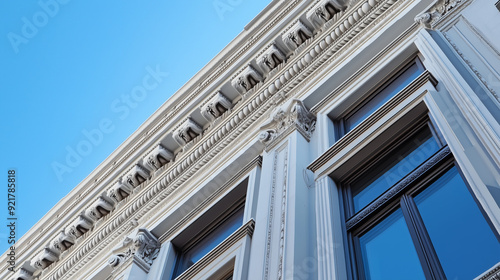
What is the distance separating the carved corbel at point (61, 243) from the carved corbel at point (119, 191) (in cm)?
121

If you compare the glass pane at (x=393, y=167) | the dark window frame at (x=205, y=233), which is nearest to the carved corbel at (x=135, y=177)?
the dark window frame at (x=205, y=233)

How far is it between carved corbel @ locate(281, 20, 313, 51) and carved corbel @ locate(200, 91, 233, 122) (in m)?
1.50

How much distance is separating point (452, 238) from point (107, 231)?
7726 mm

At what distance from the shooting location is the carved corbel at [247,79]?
443 inches

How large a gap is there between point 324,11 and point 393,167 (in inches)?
164

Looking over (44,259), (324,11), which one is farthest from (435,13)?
(44,259)

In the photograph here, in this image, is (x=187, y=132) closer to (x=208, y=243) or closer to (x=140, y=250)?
(x=140, y=250)

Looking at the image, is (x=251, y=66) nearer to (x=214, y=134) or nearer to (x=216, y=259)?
(x=214, y=134)

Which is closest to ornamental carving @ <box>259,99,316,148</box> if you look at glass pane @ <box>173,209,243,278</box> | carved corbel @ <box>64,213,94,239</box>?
glass pane @ <box>173,209,243,278</box>

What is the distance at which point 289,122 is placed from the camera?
9.15 metres

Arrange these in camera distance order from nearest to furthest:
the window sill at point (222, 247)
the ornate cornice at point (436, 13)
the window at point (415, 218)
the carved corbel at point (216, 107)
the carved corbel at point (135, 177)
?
1. the window at point (415, 218)
2. the window sill at point (222, 247)
3. the ornate cornice at point (436, 13)
4. the carved corbel at point (216, 107)
5. the carved corbel at point (135, 177)

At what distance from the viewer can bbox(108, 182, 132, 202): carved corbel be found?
1233 cm

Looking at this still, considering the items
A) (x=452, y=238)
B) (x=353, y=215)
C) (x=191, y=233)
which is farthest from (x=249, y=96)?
(x=452, y=238)

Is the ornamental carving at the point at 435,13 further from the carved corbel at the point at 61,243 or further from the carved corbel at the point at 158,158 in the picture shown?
the carved corbel at the point at 61,243
